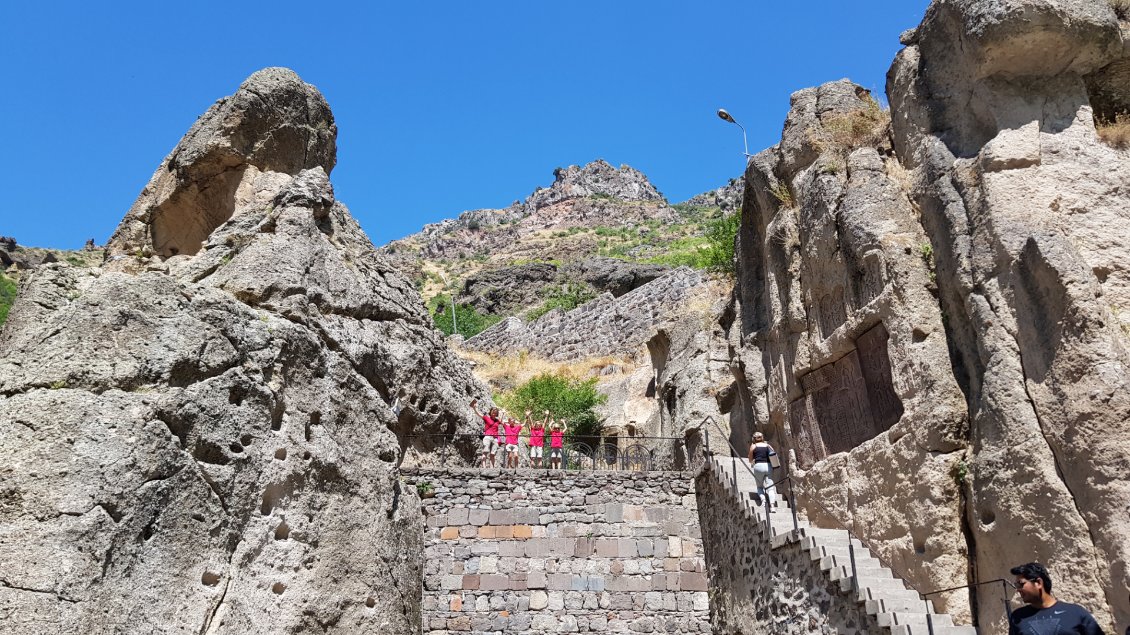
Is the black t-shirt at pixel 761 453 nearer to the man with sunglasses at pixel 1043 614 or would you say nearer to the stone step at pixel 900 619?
the stone step at pixel 900 619

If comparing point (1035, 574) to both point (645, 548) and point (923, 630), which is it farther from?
point (645, 548)

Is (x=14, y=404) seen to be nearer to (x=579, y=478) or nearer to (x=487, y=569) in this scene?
(x=487, y=569)

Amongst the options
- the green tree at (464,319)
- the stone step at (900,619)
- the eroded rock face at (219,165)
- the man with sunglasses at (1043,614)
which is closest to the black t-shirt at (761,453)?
the stone step at (900,619)

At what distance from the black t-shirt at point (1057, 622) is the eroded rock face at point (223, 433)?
8.46 metres

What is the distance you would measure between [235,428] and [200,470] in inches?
29.8

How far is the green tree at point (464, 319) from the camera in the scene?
165 ft

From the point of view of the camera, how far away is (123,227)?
640 inches

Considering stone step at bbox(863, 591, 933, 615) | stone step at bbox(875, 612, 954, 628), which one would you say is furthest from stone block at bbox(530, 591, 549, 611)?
stone step at bbox(875, 612, 954, 628)

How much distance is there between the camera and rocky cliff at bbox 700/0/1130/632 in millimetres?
8906

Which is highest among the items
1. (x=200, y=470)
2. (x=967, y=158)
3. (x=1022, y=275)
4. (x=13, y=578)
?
(x=967, y=158)

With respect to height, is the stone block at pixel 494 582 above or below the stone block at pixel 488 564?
below

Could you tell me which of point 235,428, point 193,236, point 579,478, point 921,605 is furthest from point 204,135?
point 921,605

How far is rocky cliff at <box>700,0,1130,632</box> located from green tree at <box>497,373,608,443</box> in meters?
9.34

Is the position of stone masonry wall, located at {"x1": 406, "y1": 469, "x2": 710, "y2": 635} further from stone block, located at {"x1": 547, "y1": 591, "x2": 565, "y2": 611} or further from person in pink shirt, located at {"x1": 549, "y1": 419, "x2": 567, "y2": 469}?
person in pink shirt, located at {"x1": 549, "y1": 419, "x2": 567, "y2": 469}
